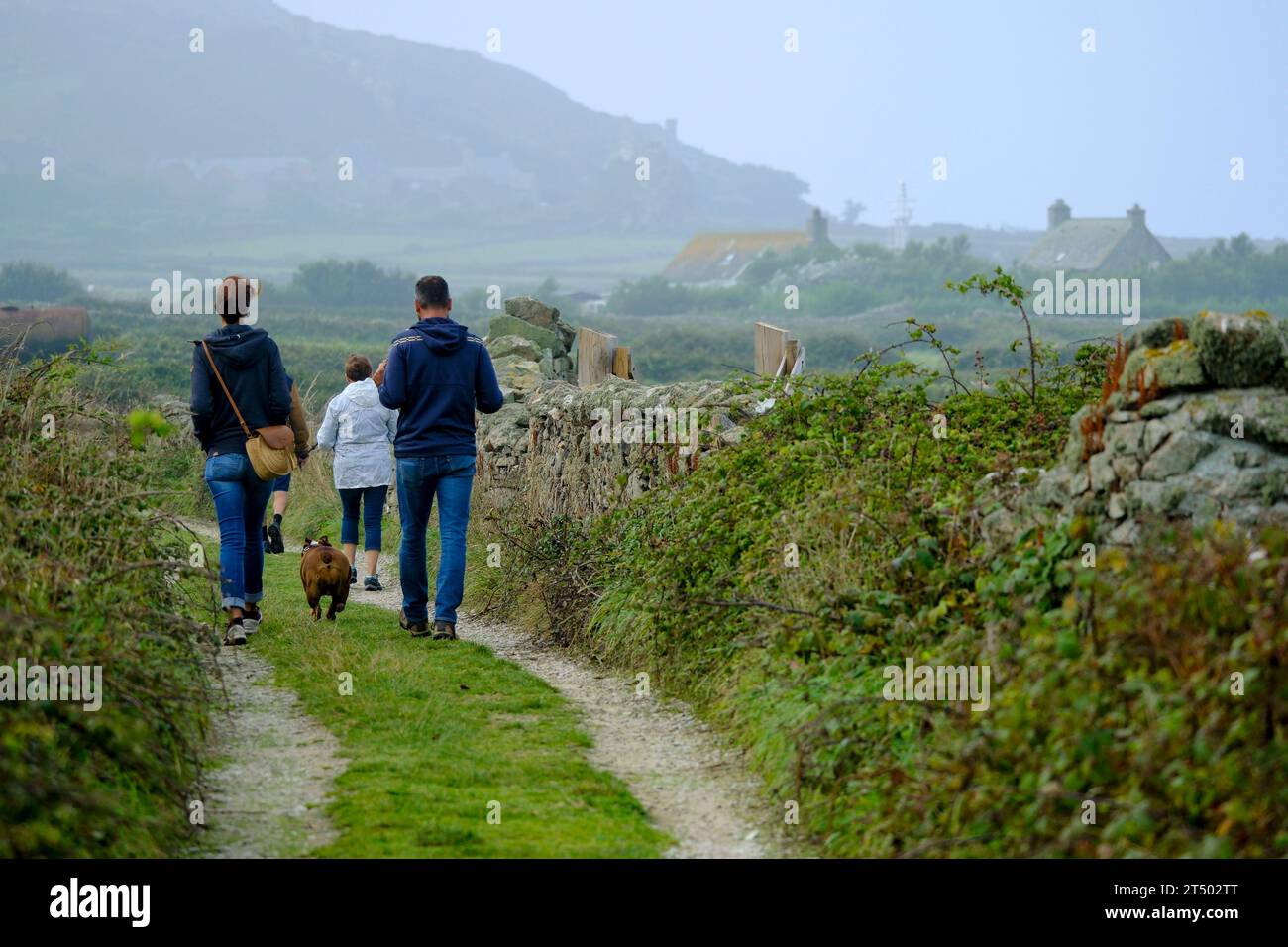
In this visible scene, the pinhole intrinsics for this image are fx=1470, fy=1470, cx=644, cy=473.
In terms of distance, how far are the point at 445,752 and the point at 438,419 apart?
2857 mm

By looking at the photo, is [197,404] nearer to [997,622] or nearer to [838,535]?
[838,535]

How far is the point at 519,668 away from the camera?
8.93 metres

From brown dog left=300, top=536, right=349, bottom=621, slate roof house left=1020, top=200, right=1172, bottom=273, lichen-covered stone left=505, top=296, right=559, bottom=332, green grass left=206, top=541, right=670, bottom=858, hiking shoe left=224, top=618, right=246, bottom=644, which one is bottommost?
green grass left=206, top=541, right=670, bottom=858

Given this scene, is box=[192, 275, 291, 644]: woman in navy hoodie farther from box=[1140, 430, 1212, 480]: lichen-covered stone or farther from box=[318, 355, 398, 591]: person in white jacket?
box=[1140, 430, 1212, 480]: lichen-covered stone

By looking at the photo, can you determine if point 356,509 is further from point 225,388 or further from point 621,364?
point 621,364

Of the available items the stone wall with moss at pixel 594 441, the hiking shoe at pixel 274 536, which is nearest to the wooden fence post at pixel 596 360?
the stone wall with moss at pixel 594 441

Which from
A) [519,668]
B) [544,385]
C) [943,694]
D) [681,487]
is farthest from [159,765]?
[544,385]

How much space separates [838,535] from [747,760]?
143cm

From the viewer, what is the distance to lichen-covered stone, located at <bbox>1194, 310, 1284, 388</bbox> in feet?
20.0

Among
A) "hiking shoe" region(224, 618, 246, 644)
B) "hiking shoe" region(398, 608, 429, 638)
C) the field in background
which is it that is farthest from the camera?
the field in background

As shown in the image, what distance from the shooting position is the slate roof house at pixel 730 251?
132250 mm

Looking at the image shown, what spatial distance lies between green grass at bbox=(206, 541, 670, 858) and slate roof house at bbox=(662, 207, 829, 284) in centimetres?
12032

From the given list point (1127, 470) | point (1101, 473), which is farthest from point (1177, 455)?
point (1101, 473)

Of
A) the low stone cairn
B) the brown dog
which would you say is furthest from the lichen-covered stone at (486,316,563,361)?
the brown dog
